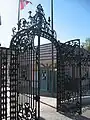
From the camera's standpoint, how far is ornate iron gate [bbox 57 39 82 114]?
32.0 ft

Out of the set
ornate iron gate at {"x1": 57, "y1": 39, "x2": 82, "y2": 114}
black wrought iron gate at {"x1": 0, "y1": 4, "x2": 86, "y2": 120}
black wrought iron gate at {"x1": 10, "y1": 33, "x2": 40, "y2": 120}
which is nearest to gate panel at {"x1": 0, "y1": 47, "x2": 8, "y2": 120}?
black wrought iron gate at {"x1": 0, "y1": 4, "x2": 86, "y2": 120}

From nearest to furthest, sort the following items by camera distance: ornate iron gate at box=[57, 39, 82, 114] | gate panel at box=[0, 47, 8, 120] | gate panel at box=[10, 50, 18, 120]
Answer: gate panel at box=[0, 47, 8, 120] < gate panel at box=[10, 50, 18, 120] < ornate iron gate at box=[57, 39, 82, 114]

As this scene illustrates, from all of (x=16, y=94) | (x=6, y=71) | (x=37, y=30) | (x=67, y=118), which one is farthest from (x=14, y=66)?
(x=67, y=118)

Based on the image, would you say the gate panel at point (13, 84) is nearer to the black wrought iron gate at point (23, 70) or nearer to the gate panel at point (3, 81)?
the black wrought iron gate at point (23, 70)

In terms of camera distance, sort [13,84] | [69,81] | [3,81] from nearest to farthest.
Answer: [3,81], [13,84], [69,81]

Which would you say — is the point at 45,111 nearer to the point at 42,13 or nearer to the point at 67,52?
the point at 67,52

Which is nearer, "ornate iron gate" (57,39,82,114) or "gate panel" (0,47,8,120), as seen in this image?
"gate panel" (0,47,8,120)

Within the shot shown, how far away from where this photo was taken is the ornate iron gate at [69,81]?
32.0ft

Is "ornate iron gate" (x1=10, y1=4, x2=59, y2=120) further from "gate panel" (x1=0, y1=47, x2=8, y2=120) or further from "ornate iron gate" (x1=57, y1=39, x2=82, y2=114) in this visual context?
"ornate iron gate" (x1=57, y1=39, x2=82, y2=114)

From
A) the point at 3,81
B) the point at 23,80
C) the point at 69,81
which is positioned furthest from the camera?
the point at 69,81

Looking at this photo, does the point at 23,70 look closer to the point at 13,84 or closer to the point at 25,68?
the point at 25,68

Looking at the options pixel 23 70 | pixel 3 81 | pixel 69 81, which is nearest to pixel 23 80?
pixel 23 70

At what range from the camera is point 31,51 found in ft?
25.8

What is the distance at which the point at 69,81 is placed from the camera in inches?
395
